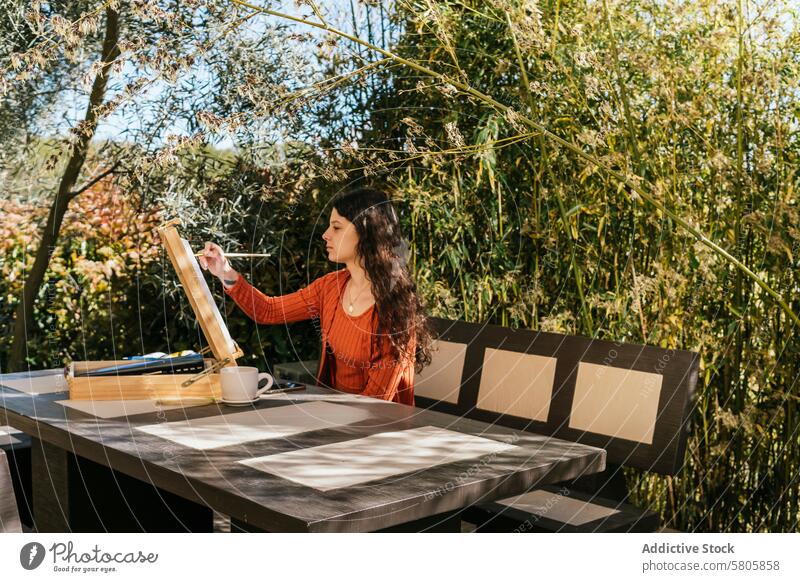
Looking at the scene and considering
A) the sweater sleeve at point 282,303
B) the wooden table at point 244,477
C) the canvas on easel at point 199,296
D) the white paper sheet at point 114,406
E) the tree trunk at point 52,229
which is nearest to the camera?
the wooden table at point 244,477

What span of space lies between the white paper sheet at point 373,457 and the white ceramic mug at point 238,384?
33 cm

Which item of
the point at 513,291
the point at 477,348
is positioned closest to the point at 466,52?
the point at 513,291

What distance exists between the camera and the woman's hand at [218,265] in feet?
6.55

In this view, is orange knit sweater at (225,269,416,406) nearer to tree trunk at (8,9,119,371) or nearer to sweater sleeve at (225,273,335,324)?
sweater sleeve at (225,273,335,324)

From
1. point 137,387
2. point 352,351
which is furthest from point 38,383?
point 352,351

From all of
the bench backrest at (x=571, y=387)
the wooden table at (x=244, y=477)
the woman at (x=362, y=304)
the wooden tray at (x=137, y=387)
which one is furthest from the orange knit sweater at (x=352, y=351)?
the wooden tray at (x=137, y=387)

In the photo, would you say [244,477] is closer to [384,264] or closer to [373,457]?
[373,457]

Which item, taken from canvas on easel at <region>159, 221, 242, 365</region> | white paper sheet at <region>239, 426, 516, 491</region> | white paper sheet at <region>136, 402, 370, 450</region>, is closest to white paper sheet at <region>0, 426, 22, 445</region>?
canvas on easel at <region>159, 221, 242, 365</region>

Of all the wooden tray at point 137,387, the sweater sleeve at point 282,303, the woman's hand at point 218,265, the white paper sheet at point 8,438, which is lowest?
the white paper sheet at point 8,438

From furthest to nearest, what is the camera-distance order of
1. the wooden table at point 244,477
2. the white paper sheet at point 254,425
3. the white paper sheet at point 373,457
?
the white paper sheet at point 254,425
the white paper sheet at point 373,457
the wooden table at point 244,477

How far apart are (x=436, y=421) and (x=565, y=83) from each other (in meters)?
1.17

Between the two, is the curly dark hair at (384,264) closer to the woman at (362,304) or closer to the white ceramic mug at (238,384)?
the woman at (362,304)

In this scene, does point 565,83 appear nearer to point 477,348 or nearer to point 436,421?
point 477,348

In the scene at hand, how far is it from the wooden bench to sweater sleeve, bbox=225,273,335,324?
402mm
